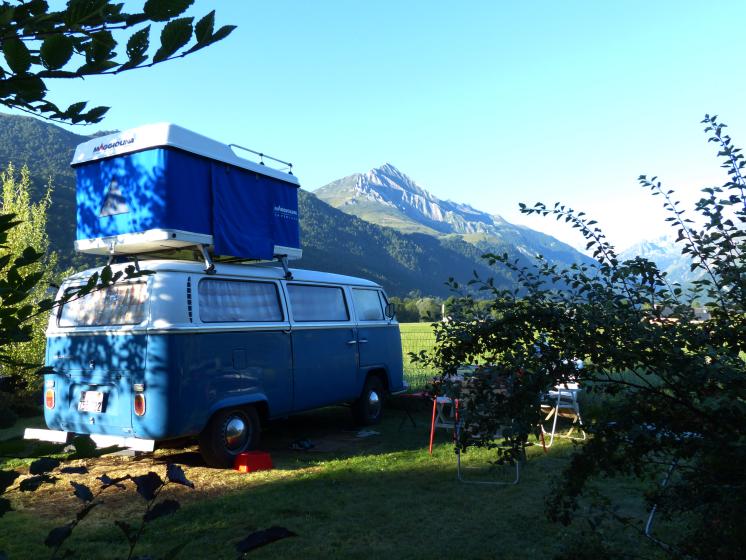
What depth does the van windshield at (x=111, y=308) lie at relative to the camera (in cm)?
589

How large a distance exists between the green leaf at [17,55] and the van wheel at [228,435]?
18.2ft

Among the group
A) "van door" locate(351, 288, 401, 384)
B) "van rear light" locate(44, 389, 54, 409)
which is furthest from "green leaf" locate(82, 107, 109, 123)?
"van door" locate(351, 288, 401, 384)

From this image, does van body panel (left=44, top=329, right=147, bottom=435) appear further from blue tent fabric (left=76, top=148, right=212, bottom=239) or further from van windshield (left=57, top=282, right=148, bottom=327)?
blue tent fabric (left=76, top=148, right=212, bottom=239)

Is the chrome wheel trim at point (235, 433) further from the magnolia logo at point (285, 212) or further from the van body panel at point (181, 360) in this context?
the magnolia logo at point (285, 212)

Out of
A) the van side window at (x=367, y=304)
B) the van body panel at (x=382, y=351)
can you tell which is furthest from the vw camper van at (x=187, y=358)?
the van side window at (x=367, y=304)

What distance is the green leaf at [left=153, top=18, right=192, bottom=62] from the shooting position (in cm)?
105

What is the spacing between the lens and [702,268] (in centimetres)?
294

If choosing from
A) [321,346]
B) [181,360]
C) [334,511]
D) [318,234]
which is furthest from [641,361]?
[318,234]

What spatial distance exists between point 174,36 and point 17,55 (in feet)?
0.88

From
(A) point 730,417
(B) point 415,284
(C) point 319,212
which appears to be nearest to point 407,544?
(A) point 730,417

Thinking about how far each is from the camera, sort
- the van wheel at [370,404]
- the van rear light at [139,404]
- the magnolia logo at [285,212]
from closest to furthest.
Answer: the van rear light at [139,404]
the magnolia logo at [285,212]
the van wheel at [370,404]

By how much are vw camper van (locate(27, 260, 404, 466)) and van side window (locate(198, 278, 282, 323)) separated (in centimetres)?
1

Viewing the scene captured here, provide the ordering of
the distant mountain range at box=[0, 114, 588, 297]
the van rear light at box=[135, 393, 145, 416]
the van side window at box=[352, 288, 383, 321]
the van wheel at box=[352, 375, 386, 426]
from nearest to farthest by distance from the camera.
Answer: the van rear light at box=[135, 393, 145, 416], the van wheel at box=[352, 375, 386, 426], the van side window at box=[352, 288, 383, 321], the distant mountain range at box=[0, 114, 588, 297]

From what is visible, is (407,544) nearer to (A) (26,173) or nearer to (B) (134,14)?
(B) (134,14)
